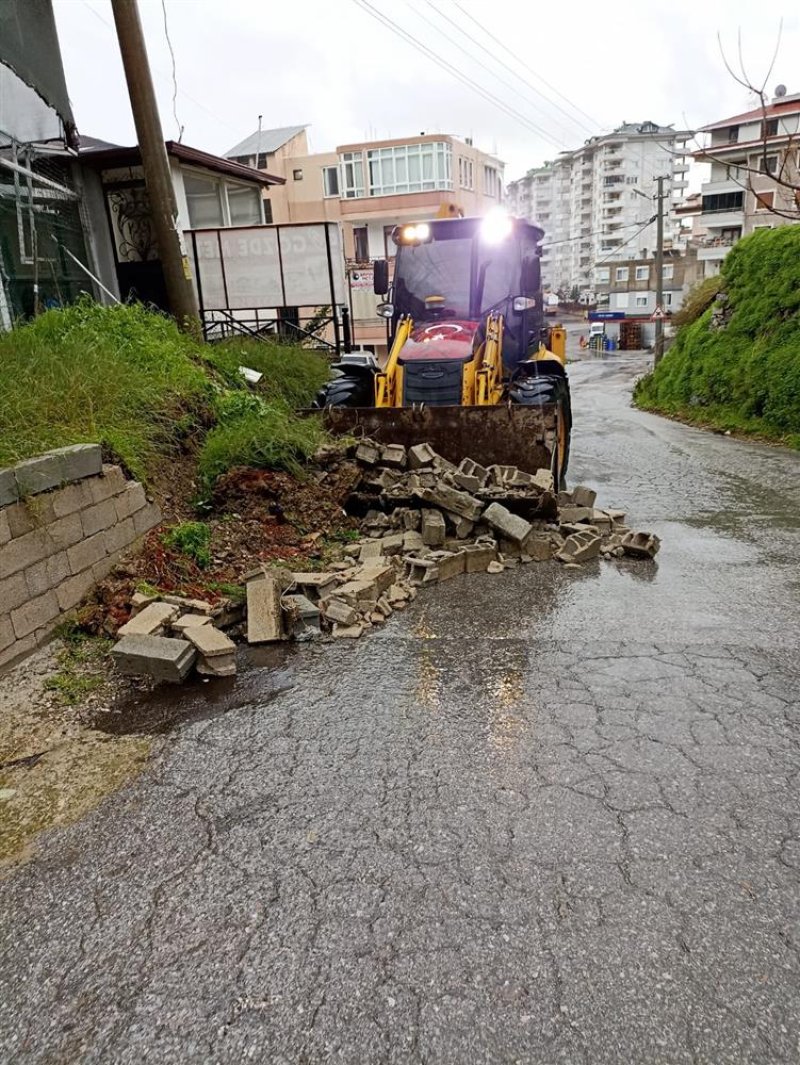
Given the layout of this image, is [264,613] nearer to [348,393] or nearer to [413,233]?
[348,393]

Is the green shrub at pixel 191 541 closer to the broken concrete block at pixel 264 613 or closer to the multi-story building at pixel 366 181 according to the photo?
the broken concrete block at pixel 264 613

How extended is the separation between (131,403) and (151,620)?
254 cm

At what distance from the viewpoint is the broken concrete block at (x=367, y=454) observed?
6613mm

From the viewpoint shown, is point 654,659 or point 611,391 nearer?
point 654,659

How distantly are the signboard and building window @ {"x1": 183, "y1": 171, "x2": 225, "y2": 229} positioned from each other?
3909mm

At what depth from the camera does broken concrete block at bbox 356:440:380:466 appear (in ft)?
21.7

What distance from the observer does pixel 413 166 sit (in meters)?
39.9

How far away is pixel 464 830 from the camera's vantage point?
2736 mm

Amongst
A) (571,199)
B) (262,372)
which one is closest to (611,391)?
(262,372)

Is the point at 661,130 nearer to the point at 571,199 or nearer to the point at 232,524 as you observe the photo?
the point at 571,199

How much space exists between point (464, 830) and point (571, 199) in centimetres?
10839

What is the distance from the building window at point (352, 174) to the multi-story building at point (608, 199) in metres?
42.9

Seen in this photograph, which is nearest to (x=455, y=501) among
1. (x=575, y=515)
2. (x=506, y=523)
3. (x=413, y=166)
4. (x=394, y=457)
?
(x=506, y=523)

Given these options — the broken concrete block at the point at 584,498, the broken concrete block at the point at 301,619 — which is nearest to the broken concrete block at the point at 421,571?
the broken concrete block at the point at 301,619
